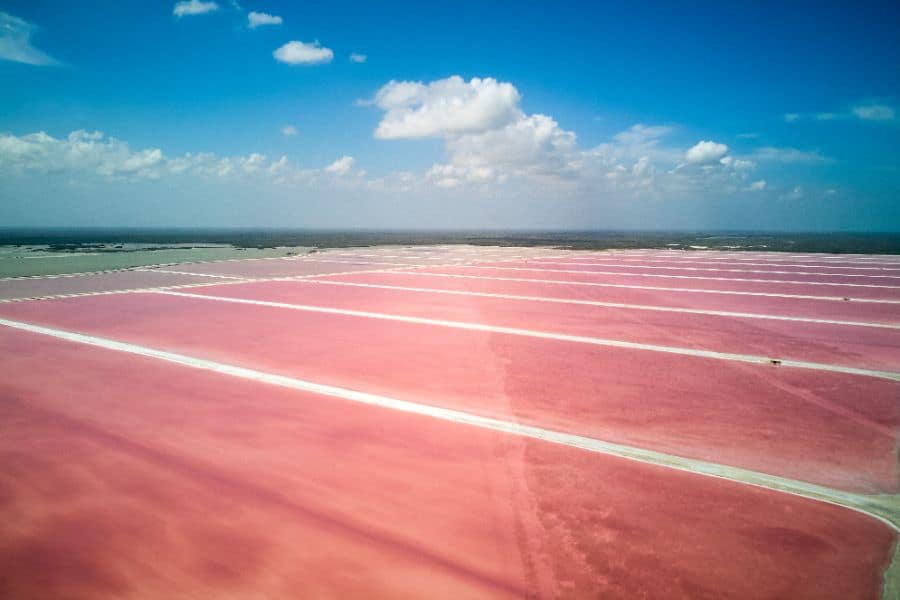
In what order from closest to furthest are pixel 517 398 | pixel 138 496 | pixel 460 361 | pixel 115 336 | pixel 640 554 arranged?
pixel 640 554
pixel 138 496
pixel 517 398
pixel 460 361
pixel 115 336

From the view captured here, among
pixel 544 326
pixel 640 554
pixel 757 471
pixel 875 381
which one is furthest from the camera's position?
pixel 544 326

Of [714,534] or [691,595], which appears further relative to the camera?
[714,534]

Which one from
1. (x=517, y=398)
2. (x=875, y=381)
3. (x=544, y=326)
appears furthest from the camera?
(x=544, y=326)

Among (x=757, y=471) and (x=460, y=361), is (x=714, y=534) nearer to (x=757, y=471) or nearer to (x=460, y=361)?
(x=757, y=471)

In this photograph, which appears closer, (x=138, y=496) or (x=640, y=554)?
(x=640, y=554)

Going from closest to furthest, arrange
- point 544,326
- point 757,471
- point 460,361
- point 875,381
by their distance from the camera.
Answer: point 757,471 < point 875,381 < point 460,361 < point 544,326

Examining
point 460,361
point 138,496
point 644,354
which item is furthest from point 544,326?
point 138,496

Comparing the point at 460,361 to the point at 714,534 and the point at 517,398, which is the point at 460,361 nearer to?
the point at 517,398

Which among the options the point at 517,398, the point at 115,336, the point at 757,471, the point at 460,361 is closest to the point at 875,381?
the point at 757,471
